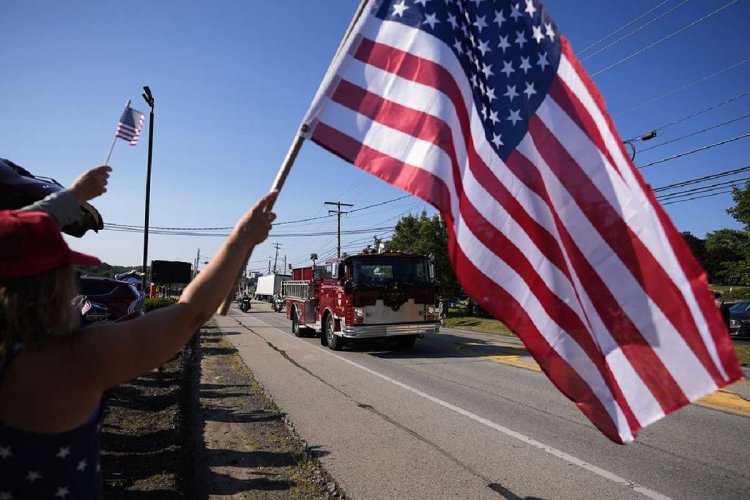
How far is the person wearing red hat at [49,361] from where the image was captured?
1356 millimetres

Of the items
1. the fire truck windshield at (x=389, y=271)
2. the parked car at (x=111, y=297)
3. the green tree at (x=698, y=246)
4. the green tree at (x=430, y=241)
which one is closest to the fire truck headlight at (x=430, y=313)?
the fire truck windshield at (x=389, y=271)

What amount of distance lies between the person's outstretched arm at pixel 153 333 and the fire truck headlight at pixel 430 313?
12.6 meters

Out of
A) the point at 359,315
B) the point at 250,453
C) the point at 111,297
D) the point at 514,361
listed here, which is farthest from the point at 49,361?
the point at 359,315

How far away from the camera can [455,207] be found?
2.74 metres

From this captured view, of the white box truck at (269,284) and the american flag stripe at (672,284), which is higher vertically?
the white box truck at (269,284)

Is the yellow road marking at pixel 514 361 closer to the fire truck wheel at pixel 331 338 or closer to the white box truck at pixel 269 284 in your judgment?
the fire truck wheel at pixel 331 338

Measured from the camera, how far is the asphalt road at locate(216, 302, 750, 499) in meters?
4.38

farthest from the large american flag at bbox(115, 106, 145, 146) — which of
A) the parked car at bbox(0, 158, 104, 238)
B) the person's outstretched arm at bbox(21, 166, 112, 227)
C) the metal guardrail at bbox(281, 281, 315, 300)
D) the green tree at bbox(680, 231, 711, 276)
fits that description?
the green tree at bbox(680, 231, 711, 276)

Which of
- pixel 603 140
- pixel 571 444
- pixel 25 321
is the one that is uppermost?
pixel 603 140

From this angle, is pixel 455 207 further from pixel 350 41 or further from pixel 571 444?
pixel 571 444

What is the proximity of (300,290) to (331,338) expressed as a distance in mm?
5058

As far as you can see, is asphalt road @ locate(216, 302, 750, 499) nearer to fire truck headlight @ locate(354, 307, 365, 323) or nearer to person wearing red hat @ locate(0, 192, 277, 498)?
person wearing red hat @ locate(0, 192, 277, 498)

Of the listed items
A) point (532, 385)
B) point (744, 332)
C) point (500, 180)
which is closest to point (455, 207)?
point (500, 180)

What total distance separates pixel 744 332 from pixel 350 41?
70.4ft
